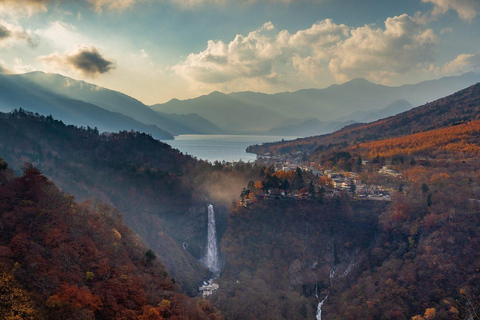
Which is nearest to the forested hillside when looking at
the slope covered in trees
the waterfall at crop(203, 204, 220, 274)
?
the waterfall at crop(203, 204, 220, 274)

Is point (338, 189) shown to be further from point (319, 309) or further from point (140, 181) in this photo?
point (140, 181)

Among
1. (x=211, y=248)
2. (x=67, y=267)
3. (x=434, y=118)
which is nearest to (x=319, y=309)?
(x=211, y=248)

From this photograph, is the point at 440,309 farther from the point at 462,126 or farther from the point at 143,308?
the point at 462,126

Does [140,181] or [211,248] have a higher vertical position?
[140,181]

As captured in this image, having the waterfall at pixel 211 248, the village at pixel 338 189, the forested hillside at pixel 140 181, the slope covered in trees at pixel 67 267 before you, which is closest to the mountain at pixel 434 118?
the village at pixel 338 189

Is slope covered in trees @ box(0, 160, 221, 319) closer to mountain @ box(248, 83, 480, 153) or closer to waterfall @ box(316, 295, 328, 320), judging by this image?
waterfall @ box(316, 295, 328, 320)

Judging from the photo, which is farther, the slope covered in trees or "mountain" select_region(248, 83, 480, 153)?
"mountain" select_region(248, 83, 480, 153)
